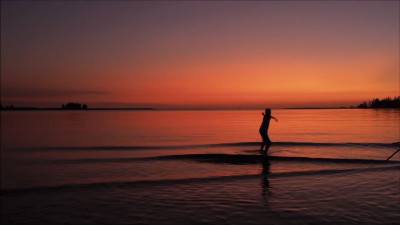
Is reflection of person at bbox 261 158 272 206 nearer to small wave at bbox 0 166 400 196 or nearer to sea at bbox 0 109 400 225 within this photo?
sea at bbox 0 109 400 225

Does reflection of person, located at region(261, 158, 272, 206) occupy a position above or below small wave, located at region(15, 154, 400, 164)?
above

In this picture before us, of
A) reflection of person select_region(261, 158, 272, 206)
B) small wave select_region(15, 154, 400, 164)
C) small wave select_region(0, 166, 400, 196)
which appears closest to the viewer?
reflection of person select_region(261, 158, 272, 206)

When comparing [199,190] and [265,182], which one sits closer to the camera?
[199,190]

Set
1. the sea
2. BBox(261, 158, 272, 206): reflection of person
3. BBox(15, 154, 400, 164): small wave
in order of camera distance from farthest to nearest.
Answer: BBox(15, 154, 400, 164): small wave, BBox(261, 158, 272, 206): reflection of person, the sea

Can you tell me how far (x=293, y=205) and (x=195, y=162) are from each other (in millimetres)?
8763

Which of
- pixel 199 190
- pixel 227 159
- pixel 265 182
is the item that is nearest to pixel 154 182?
pixel 199 190

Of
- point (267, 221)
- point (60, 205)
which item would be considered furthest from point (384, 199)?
point (60, 205)

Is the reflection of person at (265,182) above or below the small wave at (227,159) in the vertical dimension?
above

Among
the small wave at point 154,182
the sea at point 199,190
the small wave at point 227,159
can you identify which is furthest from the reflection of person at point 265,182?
the small wave at point 227,159

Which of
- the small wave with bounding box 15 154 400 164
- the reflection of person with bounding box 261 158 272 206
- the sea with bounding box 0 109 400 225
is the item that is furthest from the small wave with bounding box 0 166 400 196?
the small wave with bounding box 15 154 400 164

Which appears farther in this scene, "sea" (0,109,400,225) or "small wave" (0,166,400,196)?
"small wave" (0,166,400,196)

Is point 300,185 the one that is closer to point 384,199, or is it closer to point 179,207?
point 384,199

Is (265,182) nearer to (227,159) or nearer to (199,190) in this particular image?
(199,190)

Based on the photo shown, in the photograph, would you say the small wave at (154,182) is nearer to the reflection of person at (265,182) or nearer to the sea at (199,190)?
the sea at (199,190)
